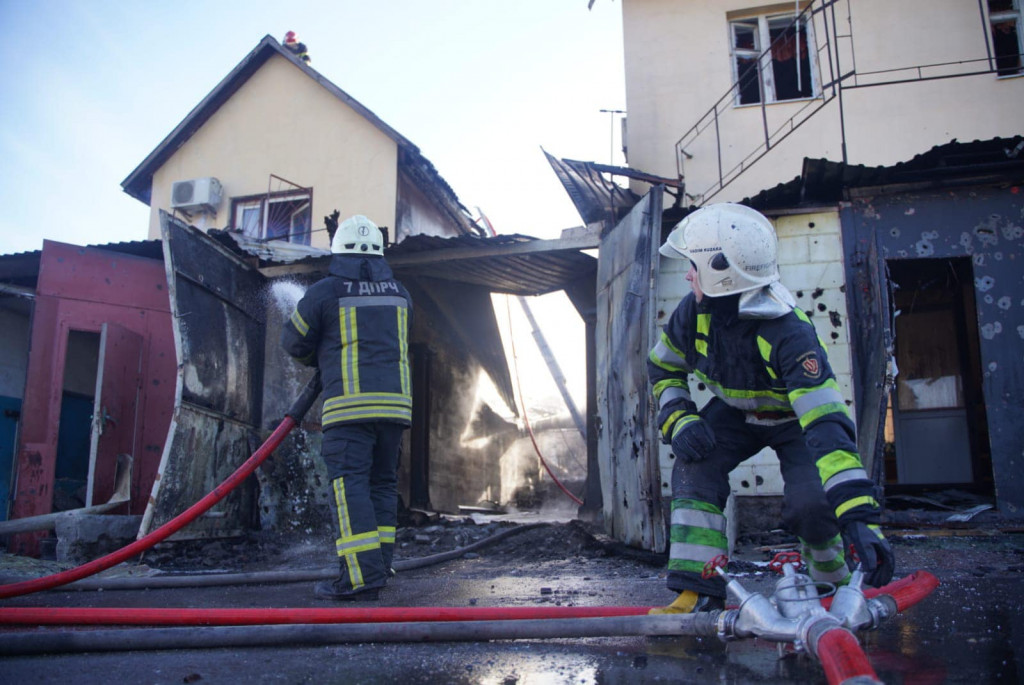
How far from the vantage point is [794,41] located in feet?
31.7

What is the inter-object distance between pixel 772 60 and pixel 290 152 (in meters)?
7.38

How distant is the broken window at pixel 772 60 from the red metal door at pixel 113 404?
7.35 m

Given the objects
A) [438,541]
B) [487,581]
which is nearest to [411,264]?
[438,541]

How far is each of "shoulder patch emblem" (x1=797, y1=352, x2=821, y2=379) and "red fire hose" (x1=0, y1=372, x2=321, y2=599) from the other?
2797 millimetres

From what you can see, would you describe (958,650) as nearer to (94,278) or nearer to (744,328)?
(744,328)

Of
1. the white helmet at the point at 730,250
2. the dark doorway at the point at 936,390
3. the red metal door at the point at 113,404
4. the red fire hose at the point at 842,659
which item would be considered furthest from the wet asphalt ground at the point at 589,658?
the dark doorway at the point at 936,390

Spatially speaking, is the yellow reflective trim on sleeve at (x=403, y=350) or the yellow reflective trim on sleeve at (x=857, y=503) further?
the yellow reflective trim on sleeve at (x=403, y=350)

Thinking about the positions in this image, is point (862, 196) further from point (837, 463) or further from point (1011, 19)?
point (837, 463)

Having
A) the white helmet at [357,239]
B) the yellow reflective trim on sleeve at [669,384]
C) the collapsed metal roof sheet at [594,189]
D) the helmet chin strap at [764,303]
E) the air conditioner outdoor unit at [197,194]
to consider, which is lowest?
the yellow reflective trim on sleeve at [669,384]

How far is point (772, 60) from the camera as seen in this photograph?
962 centimetres

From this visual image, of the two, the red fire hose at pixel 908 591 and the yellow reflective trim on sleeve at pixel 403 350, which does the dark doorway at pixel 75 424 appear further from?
the red fire hose at pixel 908 591

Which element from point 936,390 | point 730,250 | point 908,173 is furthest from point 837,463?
point 936,390

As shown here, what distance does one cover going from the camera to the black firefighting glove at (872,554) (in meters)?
2.19

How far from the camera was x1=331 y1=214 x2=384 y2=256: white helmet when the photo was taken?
4.42m
